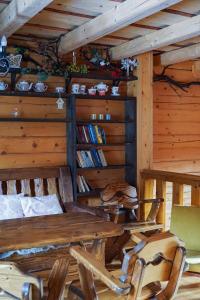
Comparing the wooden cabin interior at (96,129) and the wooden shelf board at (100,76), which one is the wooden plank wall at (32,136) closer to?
the wooden cabin interior at (96,129)

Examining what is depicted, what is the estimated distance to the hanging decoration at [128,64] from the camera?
4.35 meters

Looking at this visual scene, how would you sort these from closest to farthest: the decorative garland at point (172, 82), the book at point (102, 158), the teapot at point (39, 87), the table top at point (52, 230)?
1. the table top at point (52, 230)
2. the teapot at point (39, 87)
3. the book at point (102, 158)
4. the decorative garland at point (172, 82)

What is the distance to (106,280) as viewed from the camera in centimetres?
180

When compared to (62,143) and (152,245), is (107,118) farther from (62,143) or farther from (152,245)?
(152,245)

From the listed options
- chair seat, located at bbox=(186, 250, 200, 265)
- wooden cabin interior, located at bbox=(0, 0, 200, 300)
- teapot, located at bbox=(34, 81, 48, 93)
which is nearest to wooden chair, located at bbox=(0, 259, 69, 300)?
wooden cabin interior, located at bbox=(0, 0, 200, 300)

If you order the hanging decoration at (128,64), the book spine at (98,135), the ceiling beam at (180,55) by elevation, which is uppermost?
the ceiling beam at (180,55)

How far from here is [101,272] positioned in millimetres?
1854

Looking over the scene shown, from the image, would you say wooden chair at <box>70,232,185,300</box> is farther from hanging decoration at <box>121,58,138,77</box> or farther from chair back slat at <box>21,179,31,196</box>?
hanging decoration at <box>121,58,138,77</box>

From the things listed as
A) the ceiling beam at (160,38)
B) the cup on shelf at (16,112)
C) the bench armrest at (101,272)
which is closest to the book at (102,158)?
the cup on shelf at (16,112)

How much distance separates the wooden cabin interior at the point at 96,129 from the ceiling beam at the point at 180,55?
0.04 ft

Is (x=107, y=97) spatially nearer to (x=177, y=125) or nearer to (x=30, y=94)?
(x=30, y=94)

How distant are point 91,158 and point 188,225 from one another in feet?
4.62

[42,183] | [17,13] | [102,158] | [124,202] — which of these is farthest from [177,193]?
[17,13]

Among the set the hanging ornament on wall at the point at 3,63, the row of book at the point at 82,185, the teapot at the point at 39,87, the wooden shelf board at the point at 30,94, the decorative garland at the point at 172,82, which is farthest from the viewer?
the decorative garland at the point at 172,82
